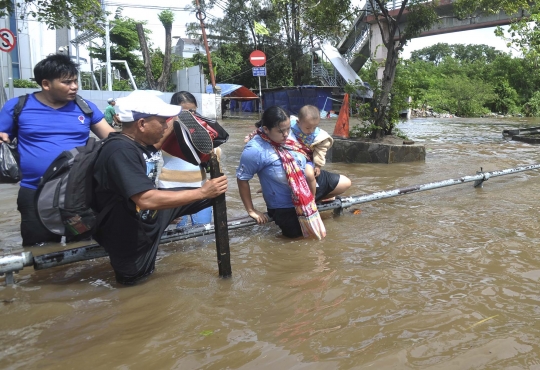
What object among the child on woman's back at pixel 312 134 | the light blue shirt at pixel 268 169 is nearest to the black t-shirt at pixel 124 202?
the light blue shirt at pixel 268 169

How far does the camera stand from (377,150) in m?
9.19

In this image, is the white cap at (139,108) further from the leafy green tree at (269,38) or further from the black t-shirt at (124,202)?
the leafy green tree at (269,38)

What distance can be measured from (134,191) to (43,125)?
4.80 ft

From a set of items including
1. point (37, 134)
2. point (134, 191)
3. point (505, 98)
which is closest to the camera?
point (134, 191)

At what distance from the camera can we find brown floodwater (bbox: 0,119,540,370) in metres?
2.38

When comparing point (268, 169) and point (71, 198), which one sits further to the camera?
point (268, 169)

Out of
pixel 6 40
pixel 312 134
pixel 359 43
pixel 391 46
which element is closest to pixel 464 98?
pixel 359 43

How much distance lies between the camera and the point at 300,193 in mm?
4160

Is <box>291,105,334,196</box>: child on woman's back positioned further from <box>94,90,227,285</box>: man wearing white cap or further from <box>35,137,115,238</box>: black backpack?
<box>35,137,115,238</box>: black backpack

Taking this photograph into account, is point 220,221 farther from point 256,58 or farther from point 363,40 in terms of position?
point 363,40

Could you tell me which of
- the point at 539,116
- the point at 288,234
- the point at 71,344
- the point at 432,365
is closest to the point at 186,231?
the point at 288,234

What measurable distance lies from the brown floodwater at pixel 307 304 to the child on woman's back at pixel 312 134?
70 centimetres

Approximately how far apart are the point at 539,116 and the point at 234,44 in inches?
872

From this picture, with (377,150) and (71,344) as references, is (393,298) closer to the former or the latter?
(71,344)
